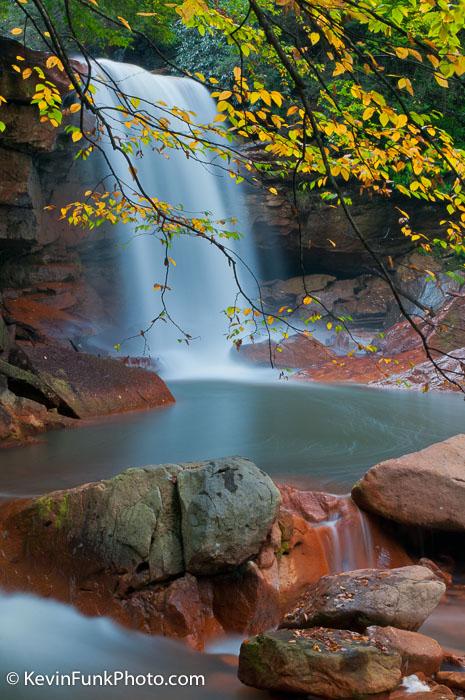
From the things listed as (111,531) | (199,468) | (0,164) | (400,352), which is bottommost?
(111,531)

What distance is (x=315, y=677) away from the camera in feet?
9.82

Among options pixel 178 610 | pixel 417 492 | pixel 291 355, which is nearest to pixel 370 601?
pixel 178 610

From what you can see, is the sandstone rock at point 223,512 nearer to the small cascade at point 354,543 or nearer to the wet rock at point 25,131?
the small cascade at point 354,543

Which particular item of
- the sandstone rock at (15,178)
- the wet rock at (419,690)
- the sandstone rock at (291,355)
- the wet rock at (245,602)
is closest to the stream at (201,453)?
the wet rock at (245,602)

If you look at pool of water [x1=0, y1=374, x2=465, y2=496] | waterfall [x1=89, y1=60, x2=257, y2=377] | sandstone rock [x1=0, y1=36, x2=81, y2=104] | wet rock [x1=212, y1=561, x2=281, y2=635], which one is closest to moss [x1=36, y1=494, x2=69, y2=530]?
wet rock [x1=212, y1=561, x2=281, y2=635]

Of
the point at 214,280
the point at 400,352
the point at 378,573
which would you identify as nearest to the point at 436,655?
the point at 378,573

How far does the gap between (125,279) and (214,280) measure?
2333mm

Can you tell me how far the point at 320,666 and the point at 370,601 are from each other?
0.67m

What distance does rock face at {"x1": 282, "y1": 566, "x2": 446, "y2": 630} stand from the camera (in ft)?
11.5

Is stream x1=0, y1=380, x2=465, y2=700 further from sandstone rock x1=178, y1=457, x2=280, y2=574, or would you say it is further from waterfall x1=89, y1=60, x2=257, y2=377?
waterfall x1=89, y1=60, x2=257, y2=377

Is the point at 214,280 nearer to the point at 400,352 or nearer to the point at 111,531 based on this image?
the point at 400,352

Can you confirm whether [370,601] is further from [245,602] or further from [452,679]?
[245,602]

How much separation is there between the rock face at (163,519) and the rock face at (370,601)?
545 millimetres

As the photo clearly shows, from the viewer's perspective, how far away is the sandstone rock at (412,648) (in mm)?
3205
